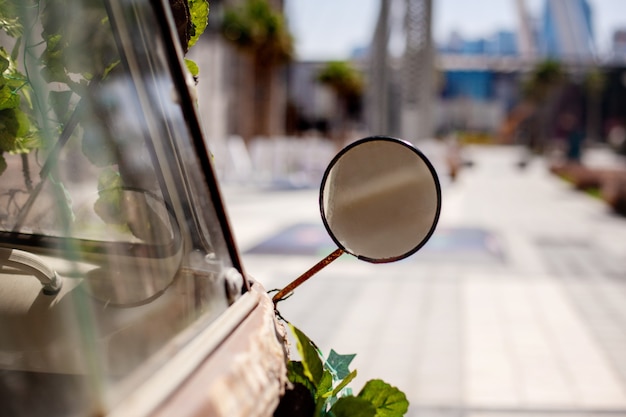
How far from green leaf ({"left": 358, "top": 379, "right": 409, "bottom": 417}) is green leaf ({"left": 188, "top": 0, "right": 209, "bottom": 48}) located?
0.87m

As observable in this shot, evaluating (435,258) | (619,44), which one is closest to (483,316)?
(435,258)

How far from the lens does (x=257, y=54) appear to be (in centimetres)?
3228

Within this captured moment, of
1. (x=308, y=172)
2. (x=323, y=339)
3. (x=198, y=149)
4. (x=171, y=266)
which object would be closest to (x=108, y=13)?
(x=198, y=149)

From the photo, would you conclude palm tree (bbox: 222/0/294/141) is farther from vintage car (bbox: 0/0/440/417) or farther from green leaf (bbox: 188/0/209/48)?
vintage car (bbox: 0/0/440/417)

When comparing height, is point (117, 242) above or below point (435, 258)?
above

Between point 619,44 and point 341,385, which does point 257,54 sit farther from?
A: point 619,44

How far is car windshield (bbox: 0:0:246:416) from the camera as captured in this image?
90 centimetres

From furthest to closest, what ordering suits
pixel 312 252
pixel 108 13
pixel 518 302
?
pixel 312 252, pixel 518 302, pixel 108 13

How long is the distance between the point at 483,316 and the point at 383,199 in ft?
17.4

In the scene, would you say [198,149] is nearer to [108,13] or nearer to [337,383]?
[108,13]

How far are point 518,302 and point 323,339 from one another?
2393 mm

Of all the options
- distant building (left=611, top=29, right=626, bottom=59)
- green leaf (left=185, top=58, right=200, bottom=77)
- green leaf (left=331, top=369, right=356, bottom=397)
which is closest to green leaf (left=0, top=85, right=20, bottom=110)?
green leaf (left=185, top=58, right=200, bottom=77)

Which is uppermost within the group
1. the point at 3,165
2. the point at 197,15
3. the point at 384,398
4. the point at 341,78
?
the point at 197,15

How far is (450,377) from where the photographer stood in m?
4.68
